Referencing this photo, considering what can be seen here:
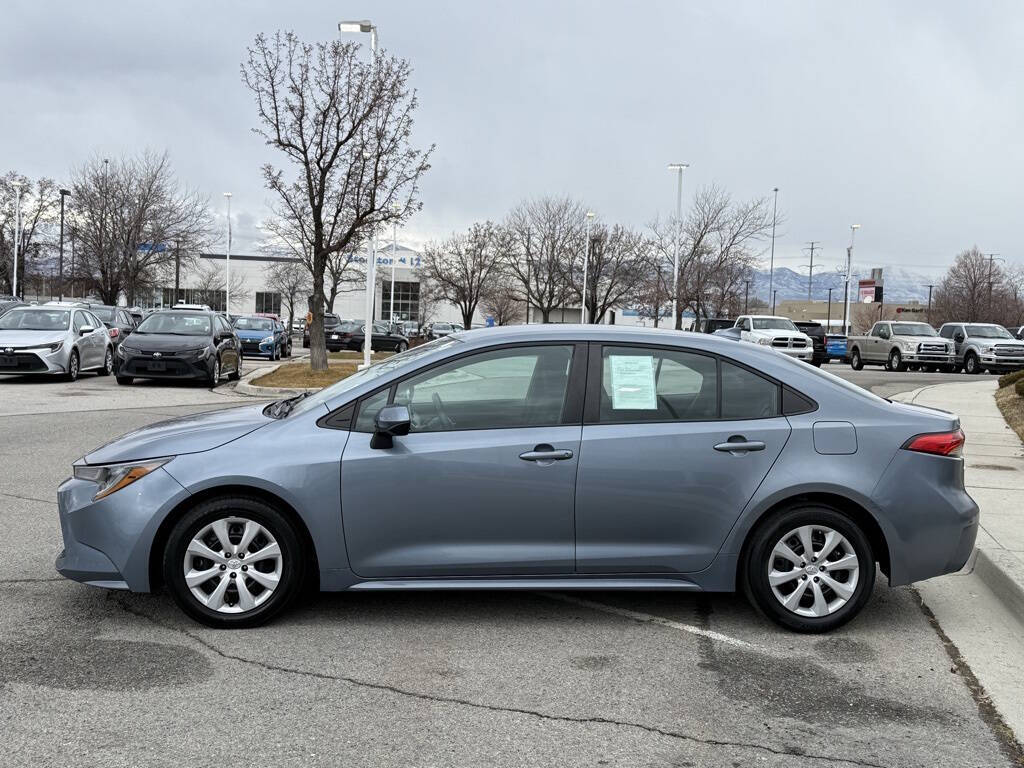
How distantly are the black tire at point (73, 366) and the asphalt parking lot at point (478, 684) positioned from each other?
14790 millimetres

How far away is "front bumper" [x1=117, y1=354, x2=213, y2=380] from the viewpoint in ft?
60.8

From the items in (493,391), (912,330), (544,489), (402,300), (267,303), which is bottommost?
(544,489)

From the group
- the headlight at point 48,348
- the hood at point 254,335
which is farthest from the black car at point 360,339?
the headlight at point 48,348

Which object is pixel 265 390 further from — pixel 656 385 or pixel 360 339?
pixel 360 339

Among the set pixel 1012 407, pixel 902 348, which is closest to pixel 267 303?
pixel 902 348

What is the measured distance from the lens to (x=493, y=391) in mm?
4992

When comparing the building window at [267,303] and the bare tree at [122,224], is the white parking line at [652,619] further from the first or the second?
the building window at [267,303]

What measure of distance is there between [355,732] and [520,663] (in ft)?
3.36

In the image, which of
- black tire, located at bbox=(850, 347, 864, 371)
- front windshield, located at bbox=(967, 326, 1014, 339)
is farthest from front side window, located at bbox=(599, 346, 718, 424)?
front windshield, located at bbox=(967, 326, 1014, 339)

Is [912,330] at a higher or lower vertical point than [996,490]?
higher

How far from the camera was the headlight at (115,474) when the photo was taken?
15.6ft

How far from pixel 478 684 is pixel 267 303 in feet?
316

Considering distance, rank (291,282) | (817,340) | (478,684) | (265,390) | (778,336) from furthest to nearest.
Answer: (291,282), (817,340), (778,336), (265,390), (478,684)

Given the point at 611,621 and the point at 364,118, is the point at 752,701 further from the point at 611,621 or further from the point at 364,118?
the point at 364,118
